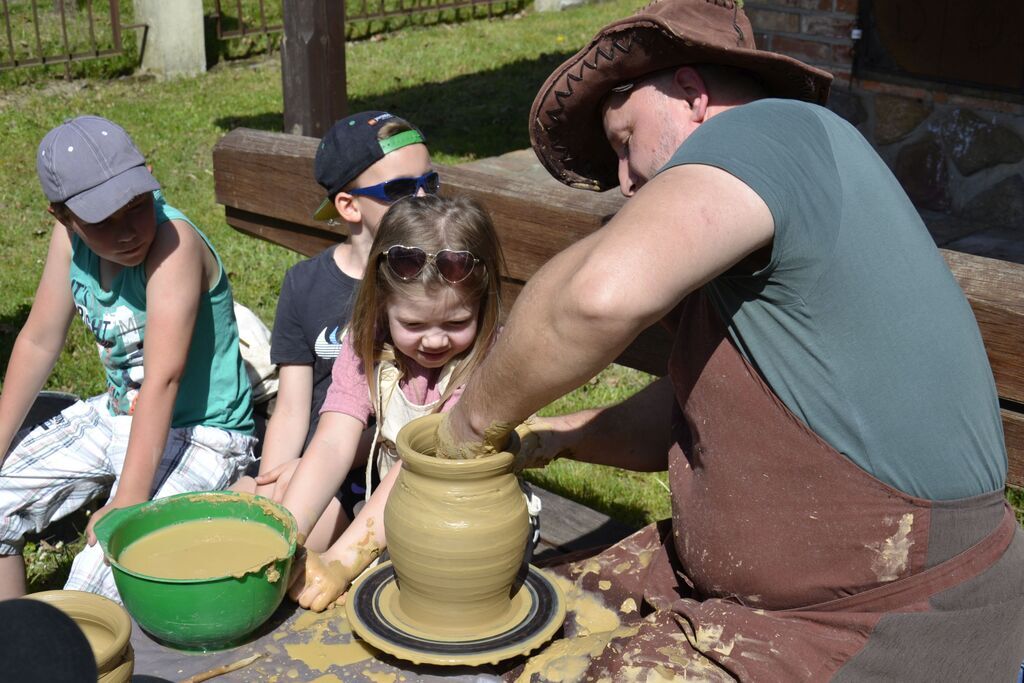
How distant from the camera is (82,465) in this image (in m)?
3.37

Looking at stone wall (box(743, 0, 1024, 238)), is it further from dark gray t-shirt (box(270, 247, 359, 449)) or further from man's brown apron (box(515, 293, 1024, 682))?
man's brown apron (box(515, 293, 1024, 682))

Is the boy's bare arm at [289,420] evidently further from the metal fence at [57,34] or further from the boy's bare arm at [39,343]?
the metal fence at [57,34]

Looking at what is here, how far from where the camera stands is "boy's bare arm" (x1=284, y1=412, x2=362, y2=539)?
2.83m

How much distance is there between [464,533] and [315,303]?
130 cm

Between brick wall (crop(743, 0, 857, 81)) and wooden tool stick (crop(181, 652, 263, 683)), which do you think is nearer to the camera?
wooden tool stick (crop(181, 652, 263, 683))

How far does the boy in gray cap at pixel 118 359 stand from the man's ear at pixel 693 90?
160 centimetres

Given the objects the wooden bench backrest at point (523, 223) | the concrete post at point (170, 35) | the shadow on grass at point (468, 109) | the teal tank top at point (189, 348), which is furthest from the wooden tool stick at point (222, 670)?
the concrete post at point (170, 35)

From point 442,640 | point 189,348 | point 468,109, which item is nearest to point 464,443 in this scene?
point 442,640

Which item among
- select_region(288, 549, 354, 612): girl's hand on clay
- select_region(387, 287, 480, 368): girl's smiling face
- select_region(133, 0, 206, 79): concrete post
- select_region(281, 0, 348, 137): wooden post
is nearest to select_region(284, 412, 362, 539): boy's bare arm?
select_region(288, 549, 354, 612): girl's hand on clay

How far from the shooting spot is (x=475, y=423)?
2152 millimetres

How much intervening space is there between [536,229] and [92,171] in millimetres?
1264

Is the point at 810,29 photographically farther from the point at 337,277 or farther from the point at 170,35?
the point at 170,35

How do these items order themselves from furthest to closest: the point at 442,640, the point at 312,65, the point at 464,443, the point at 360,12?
1. the point at 360,12
2. the point at 312,65
3. the point at 442,640
4. the point at 464,443

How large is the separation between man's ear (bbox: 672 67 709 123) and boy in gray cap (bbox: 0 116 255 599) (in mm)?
1598
